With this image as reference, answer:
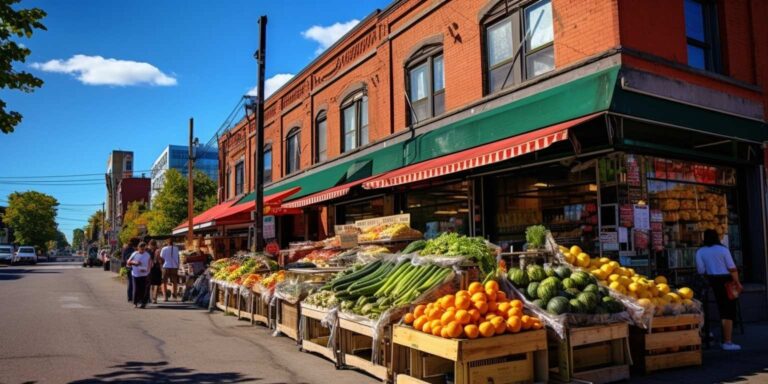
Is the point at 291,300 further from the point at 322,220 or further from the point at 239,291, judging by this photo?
the point at 322,220

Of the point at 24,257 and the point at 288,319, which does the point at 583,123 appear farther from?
the point at 24,257

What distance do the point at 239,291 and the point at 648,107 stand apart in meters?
8.90

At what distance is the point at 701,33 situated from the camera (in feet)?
37.9

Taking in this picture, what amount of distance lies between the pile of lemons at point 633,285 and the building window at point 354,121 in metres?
11.1

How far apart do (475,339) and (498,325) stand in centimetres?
30

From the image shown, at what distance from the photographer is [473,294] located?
6105 millimetres

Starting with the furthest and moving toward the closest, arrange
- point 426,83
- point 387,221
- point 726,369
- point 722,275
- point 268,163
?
1. point 268,163
2. point 426,83
3. point 387,221
4. point 722,275
5. point 726,369

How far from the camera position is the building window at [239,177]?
30.7 meters

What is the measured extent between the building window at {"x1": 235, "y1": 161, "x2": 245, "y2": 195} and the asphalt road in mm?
17229

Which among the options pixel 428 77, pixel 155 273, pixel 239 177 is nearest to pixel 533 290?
pixel 428 77

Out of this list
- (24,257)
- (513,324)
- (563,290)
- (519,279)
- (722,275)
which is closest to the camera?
(513,324)

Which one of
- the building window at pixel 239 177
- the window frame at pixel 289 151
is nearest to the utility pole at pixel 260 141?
the window frame at pixel 289 151

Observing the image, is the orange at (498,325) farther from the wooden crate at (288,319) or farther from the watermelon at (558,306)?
the wooden crate at (288,319)

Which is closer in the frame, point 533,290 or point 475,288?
point 475,288
